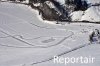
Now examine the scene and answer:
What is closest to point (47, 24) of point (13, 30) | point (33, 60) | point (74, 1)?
point (13, 30)

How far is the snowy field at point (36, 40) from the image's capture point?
1045 centimetres

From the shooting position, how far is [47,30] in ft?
43.2

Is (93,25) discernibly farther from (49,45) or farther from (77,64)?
(77,64)

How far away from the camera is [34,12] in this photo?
1553 cm

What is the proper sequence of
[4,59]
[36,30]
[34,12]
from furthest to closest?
[34,12] < [36,30] < [4,59]

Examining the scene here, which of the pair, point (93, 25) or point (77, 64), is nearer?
point (77, 64)

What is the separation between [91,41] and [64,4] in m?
4.71

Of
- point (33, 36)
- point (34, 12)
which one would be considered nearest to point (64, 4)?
point (34, 12)

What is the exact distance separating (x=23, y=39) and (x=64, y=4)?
4.40 metres

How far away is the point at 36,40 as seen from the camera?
12.2 m

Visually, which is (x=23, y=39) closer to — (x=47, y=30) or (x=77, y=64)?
(x=47, y=30)

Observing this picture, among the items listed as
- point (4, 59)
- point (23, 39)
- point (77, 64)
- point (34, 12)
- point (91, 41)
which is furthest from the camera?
point (34, 12)

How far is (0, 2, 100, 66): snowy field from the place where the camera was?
10453 millimetres

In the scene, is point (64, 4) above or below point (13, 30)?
above
